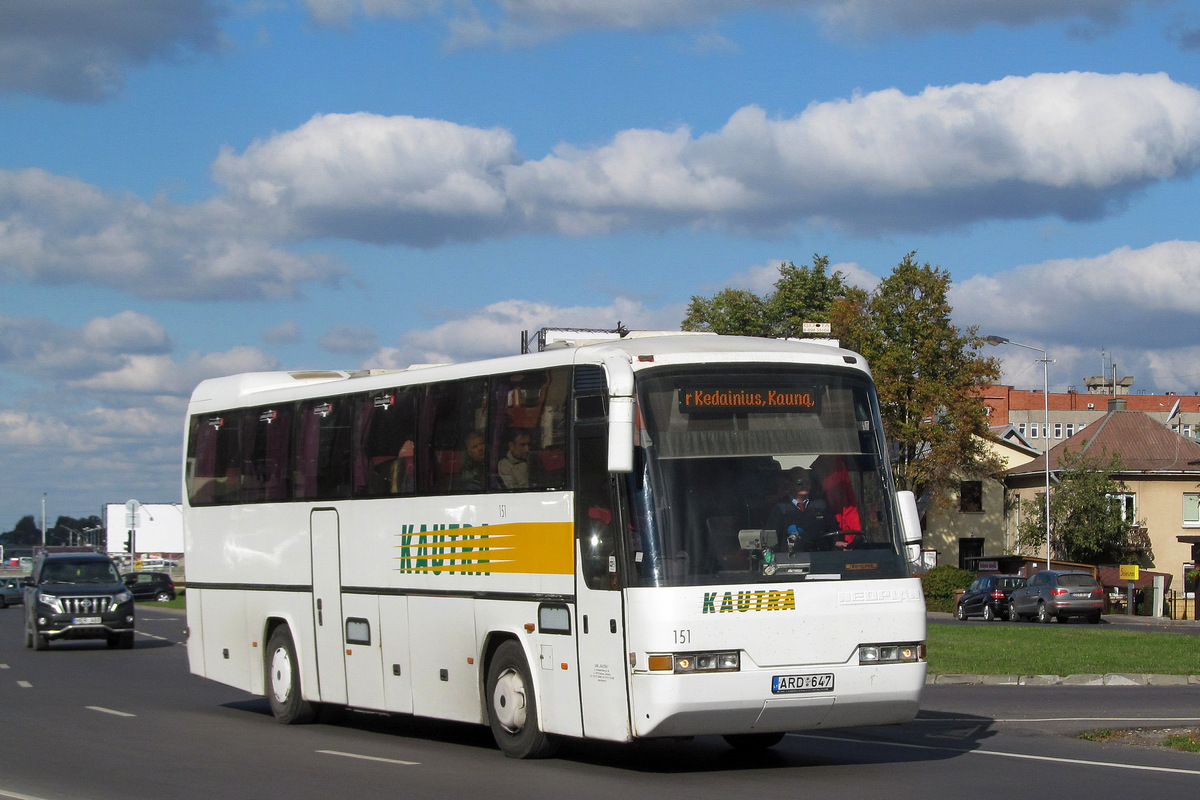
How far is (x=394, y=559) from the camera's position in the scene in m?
14.1

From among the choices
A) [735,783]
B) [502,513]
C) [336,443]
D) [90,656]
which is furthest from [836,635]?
[90,656]

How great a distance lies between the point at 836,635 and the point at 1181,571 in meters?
64.4

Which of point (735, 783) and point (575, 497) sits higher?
point (575, 497)

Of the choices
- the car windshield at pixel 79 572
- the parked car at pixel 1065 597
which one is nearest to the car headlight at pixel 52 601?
the car windshield at pixel 79 572

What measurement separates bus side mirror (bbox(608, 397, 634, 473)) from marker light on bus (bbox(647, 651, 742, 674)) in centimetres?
136

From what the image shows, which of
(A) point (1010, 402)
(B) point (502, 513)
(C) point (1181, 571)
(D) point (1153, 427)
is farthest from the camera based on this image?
(A) point (1010, 402)

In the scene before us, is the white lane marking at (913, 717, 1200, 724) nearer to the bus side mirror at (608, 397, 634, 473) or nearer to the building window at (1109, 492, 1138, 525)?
the bus side mirror at (608, 397, 634, 473)

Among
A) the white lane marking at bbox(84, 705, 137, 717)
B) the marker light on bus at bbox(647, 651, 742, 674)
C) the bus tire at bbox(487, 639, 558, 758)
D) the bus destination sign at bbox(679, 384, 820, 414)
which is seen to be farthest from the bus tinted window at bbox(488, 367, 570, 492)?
the white lane marking at bbox(84, 705, 137, 717)

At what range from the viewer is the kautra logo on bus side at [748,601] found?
34.7 ft

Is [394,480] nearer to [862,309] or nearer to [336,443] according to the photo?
[336,443]

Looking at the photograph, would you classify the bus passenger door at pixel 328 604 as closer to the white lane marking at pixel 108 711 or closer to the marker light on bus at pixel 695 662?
the white lane marking at pixel 108 711

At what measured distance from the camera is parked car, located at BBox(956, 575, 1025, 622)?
49.0 meters

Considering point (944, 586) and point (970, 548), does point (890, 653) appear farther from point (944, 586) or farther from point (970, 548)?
point (970, 548)

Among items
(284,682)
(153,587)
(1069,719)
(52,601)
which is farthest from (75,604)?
(153,587)
